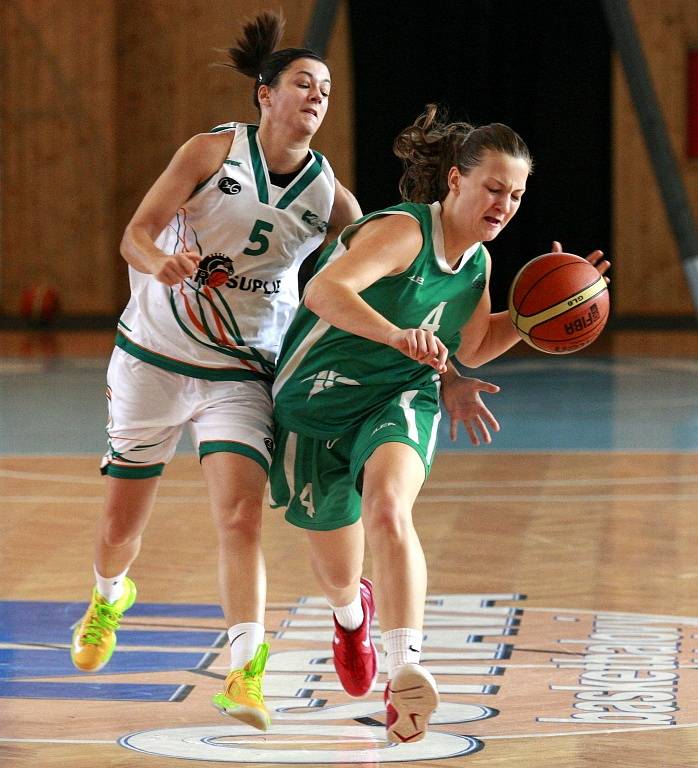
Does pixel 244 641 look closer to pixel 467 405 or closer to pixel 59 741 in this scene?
pixel 59 741

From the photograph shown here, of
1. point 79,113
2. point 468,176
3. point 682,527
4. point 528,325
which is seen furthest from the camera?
point 79,113

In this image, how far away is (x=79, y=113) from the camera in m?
18.2

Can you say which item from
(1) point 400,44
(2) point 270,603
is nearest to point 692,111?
(1) point 400,44

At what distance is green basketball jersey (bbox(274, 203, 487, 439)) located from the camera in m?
3.56

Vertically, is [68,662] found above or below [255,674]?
below

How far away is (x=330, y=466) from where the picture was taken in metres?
3.74

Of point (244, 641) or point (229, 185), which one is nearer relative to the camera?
point (244, 641)

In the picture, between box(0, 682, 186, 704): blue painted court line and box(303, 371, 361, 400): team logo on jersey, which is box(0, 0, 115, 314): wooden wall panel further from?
box(303, 371, 361, 400): team logo on jersey

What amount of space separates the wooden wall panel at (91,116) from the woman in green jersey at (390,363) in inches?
560

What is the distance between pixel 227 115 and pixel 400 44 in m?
2.43

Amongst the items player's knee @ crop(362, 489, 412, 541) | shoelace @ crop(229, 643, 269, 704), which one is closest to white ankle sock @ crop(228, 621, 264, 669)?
shoelace @ crop(229, 643, 269, 704)

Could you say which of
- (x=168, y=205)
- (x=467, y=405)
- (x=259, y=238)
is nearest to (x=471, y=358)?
(x=467, y=405)

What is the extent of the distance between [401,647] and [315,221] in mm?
1283

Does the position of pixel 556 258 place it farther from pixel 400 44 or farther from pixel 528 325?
pixel 400 44
